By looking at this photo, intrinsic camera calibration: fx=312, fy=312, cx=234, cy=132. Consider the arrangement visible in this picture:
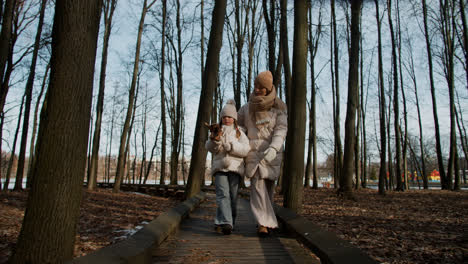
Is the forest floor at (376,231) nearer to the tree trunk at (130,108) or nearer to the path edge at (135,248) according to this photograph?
the path edge at (135,248)

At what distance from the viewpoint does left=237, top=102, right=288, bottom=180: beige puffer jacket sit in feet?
14.0

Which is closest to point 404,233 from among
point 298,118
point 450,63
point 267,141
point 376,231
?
point 376,231

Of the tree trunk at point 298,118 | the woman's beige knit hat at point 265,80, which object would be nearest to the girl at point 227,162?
the woman's beige knit hat at point 265,80

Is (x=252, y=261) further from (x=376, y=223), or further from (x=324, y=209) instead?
(x=324, y=209)

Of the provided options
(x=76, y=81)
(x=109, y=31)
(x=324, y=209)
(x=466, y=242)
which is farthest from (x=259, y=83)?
(x=109, y=31)

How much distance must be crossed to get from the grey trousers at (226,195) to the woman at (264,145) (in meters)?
0.26

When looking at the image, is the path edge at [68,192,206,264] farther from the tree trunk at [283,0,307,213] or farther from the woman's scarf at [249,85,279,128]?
the tree trunk at [283,0,307,213]

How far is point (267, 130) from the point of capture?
4.52 meters

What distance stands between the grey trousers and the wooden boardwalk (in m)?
0.25

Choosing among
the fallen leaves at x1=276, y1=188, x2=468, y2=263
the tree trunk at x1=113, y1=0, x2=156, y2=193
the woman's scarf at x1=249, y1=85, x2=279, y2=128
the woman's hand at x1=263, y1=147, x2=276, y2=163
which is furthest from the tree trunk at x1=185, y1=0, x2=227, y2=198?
the tree trunk at x1=113, y1=0, x2=156, y2=193

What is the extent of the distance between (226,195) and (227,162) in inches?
18.6

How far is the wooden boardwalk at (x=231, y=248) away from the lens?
3307 mm

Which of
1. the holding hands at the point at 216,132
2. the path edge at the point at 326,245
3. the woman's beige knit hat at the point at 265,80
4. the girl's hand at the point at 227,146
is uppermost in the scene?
the woman's beige knit hat at the point at 265,80

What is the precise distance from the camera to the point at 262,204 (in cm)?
426
